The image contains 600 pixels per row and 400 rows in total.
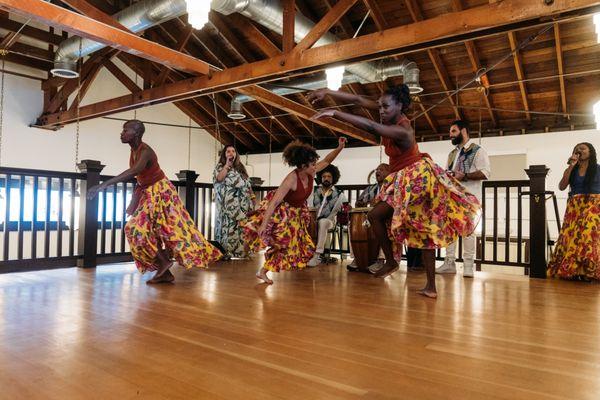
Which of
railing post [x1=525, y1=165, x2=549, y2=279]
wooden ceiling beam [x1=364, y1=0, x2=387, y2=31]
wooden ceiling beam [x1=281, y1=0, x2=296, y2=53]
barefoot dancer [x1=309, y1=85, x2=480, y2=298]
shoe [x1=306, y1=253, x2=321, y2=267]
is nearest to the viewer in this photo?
barefoot dancer [x1=309, y1=85, x2=480, y2=298]

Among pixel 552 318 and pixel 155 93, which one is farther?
pixel 155 93

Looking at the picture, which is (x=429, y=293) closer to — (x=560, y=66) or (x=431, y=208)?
(x=431, y=208)

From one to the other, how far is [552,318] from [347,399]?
5.35 feet

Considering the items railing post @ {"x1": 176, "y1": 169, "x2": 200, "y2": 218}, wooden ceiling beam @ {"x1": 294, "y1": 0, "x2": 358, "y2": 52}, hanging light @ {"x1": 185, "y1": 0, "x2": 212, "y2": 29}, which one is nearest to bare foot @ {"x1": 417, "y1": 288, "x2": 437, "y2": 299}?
hanging light @ {"x1": 185, "y1": 0, "x2": 212, "y2": 29}

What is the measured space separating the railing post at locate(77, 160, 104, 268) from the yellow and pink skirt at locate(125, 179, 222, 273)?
4.48ft

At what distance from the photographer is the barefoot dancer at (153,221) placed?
325 centimetres

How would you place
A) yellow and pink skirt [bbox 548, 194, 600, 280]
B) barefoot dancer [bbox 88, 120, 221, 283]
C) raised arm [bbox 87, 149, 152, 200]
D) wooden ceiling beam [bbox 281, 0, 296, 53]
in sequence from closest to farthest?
raised arm [bbox 87, 149, 152, 200] < barefoot dancer [bbox 88, 120, 221, 283] < yellow and pink skirt [bbox 548, 194, 600, 280] < wooden ceiling beam [bbox 281, 0, 296, 53]

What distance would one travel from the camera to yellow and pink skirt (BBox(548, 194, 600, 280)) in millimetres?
3777

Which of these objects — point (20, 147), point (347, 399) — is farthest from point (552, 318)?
point (20, 147)

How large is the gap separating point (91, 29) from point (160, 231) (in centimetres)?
261

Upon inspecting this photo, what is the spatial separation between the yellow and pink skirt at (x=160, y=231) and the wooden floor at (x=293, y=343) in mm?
289

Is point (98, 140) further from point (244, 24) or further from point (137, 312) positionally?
point (137, 312)

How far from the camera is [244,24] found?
7273 millimetres

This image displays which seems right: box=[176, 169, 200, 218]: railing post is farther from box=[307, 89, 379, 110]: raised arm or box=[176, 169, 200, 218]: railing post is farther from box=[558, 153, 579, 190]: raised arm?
box=[558, 153, 579, 190]: raised arm
